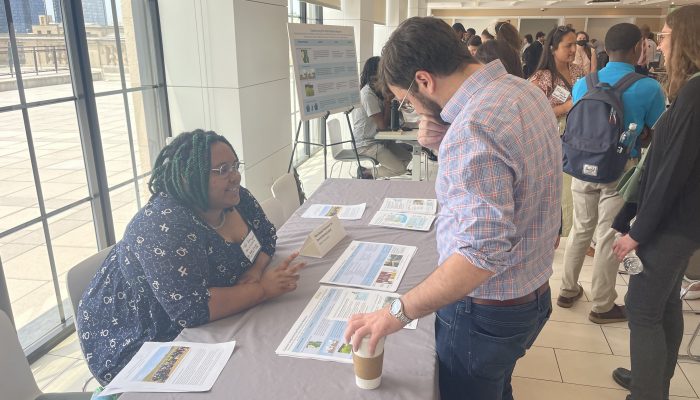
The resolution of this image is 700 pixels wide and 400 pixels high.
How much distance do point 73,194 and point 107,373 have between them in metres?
1.52

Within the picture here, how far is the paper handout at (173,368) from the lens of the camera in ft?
3.27

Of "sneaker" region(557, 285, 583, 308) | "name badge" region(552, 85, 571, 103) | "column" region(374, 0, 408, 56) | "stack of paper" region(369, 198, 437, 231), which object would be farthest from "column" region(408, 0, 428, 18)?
"stack of paper" region(369, 198, 437, 231)

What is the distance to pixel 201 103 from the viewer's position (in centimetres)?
307

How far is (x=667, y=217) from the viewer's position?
152cm

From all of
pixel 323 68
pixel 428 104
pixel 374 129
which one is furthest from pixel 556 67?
pixel 428 104

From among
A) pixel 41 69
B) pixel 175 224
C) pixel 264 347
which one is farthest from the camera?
pixel 41 69

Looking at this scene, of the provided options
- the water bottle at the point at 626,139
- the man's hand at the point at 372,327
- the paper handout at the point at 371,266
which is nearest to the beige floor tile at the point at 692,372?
the water bottle at the point at 626,139

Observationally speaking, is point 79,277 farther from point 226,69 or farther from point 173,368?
point 226,69

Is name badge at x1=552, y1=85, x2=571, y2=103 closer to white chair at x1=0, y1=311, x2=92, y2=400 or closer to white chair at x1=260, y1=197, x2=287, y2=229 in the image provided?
white chair at x1=260, y1=197, x2=287, y2=229

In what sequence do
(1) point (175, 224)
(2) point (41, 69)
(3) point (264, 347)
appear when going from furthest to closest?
(2) point (41, 69) → (1) point (175, 224) → (3) point (264, 347)

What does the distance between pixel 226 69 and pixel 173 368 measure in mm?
2288

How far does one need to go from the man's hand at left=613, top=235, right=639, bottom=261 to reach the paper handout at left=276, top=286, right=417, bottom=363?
2.91 feet

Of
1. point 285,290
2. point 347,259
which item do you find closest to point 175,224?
point 285,290

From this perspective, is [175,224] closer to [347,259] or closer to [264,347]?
[264,347]
